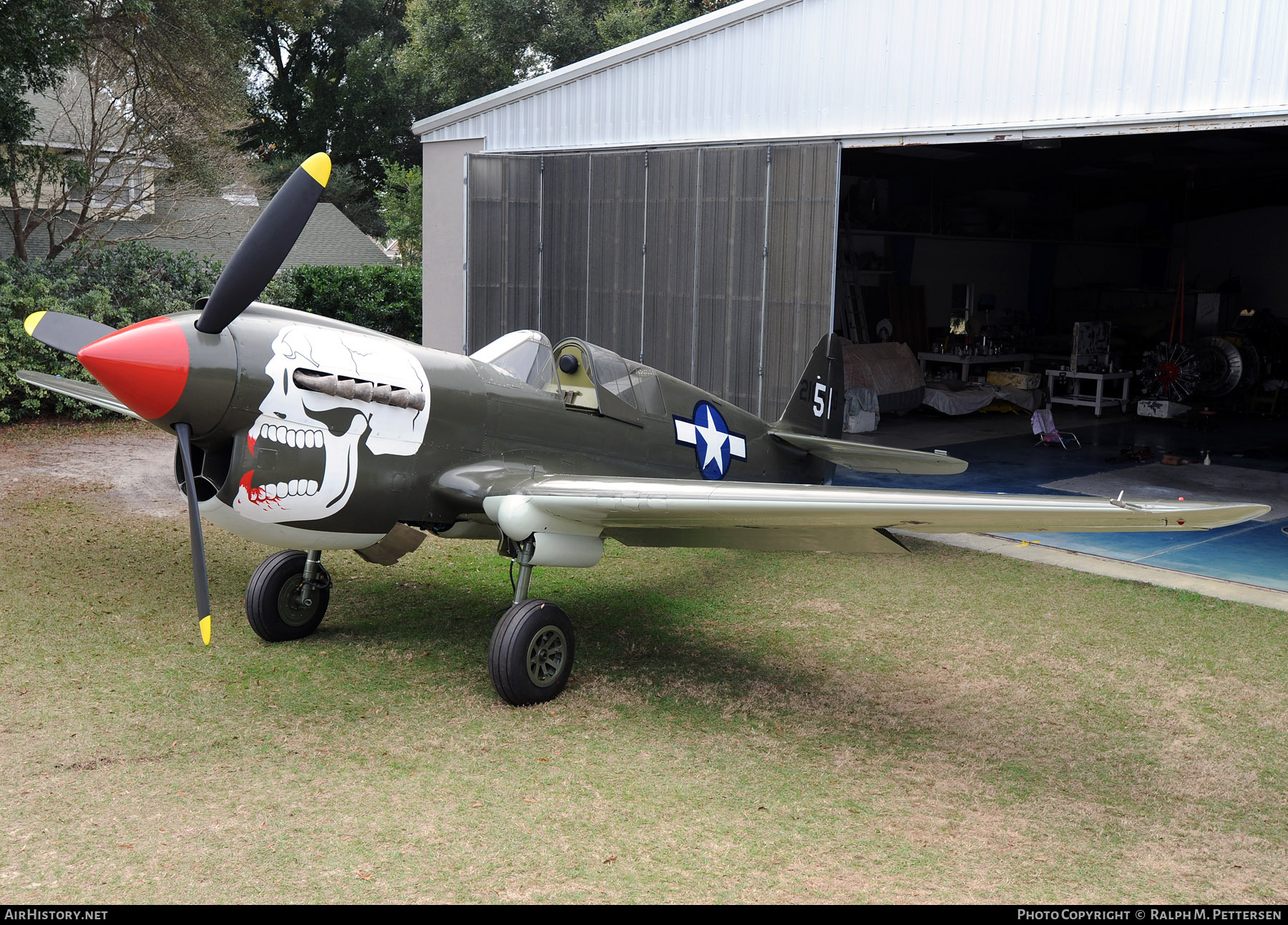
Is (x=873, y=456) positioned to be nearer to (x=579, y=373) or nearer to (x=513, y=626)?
(x=579, y=373)

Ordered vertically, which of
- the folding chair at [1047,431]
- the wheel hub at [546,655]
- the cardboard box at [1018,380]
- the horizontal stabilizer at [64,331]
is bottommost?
Answer: the wheel hub at [546,655]

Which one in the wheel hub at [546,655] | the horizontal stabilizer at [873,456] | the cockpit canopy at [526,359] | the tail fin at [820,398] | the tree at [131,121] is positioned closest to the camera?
the wheel hub at [546,655]

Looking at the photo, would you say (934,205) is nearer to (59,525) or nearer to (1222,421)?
(1222,421)

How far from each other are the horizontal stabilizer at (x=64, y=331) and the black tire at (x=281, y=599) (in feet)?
6.17

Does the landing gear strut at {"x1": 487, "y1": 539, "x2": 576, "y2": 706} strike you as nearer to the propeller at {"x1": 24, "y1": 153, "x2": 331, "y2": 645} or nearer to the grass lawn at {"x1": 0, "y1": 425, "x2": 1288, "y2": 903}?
the grass lawn at {"x1": 0, "y1": 425, "x2": 1288, "y2": 903}

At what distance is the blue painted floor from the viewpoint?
920 centimetres

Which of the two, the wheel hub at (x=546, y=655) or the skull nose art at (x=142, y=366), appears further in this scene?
the wheel hub at (x=546, y=655)

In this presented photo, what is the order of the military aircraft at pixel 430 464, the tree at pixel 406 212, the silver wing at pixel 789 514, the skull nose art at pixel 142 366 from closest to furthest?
the silver wing at pixel 789 514, the skull nose art at pixel 142 366, the military aircraft at pixel 430 464, the tree at pixel 406 212

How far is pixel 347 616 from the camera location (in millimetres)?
7434

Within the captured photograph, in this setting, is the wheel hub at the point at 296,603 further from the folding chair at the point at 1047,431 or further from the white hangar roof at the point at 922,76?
the folding chair at the point at 1047,431

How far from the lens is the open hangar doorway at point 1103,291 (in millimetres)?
12133

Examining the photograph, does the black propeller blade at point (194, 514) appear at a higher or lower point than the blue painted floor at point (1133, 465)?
higher

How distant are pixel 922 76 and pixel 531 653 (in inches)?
277

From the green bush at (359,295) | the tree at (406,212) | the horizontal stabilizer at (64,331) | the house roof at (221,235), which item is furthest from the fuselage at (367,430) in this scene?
the tree at (406,212)
